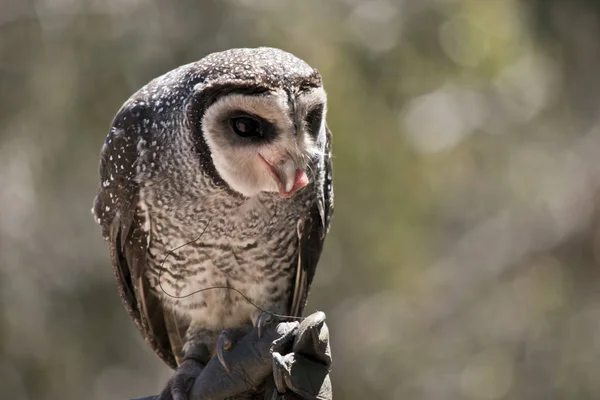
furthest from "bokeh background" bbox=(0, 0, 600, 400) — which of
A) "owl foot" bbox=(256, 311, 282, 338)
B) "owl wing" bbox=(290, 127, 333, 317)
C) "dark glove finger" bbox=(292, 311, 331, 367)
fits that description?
"dark glove finger" bbox=(292, 311, 331, 367)

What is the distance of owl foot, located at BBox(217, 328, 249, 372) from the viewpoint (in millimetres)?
2795

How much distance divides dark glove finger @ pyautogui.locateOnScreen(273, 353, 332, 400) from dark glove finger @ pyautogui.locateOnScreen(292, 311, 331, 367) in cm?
2

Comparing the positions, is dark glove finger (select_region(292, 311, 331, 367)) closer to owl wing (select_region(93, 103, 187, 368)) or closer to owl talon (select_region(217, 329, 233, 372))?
owl talon (select_region(217, 329, 233, 372))

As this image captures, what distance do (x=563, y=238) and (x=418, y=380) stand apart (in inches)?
66.7

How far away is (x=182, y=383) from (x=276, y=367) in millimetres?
496

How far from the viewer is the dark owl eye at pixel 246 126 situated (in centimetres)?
268

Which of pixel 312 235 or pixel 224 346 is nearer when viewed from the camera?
pixel 224 346

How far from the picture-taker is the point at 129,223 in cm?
307

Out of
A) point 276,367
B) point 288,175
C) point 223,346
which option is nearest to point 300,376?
point 276,367

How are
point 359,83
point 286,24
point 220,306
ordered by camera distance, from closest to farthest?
point 220,306 → point 286,24 → point 359,83

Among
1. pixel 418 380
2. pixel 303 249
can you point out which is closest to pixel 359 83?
pixel 418 380

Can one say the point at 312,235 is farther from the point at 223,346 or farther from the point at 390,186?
the point at 390,186

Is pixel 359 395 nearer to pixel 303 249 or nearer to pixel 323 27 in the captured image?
pixel 323 27

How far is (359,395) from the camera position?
28.0ft
